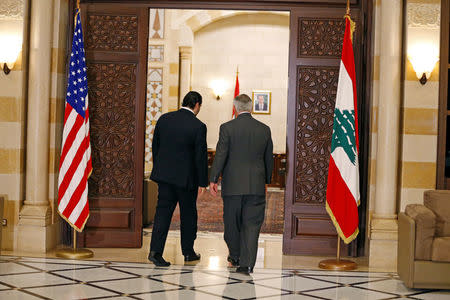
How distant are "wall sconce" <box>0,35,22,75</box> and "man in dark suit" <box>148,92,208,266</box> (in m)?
1.94

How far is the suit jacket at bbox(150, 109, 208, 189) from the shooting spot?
6383 millimetres

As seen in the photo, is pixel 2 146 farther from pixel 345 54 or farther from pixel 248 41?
pixel 248 41

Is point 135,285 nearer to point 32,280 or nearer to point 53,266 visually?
point 32,280

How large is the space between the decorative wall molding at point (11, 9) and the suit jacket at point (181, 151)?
2163 mm

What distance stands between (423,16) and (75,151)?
406 centimetres

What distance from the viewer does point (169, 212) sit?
646 cm

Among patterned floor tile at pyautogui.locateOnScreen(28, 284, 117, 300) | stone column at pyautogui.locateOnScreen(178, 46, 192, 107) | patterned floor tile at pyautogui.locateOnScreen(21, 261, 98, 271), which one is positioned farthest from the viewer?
stone column at pyautogui.locateOnScreen(178, 46, 192, 107)

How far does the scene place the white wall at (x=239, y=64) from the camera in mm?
17203

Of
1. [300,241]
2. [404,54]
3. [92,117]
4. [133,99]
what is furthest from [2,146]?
[404,54]

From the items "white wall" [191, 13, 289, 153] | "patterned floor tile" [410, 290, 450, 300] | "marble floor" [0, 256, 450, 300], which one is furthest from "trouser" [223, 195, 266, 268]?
"white wall" [191, 13, 289, 153]

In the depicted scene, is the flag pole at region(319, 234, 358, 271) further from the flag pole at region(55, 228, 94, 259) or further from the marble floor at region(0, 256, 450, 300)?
the flag pole at region(55, 228, 94, 259)

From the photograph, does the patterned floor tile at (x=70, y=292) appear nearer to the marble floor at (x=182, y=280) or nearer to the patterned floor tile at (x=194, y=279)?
the marble floor at (x=182, y=280)

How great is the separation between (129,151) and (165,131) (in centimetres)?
125

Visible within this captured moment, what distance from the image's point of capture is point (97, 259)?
265 inches
